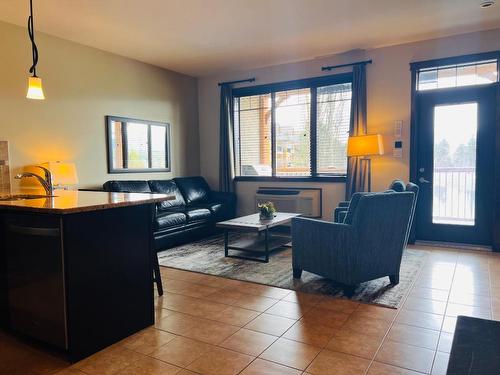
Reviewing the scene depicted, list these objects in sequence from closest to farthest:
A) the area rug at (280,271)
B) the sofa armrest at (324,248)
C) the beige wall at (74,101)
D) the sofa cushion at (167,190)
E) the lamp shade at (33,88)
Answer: the lamp shade at (33,88)
the sofa armrest at (324,248)
the area rug at (280,271)
the beige wall at (74,101)
the sofa cushion at (167,190)

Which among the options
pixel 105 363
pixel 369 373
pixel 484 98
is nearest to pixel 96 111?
pixel 105 363

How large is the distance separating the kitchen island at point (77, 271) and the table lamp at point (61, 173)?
1.79 meters

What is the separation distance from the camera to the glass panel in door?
4.87 m

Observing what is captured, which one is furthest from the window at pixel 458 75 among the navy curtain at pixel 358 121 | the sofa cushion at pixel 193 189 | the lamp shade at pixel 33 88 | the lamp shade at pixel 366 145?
the lamp shade at pixel 33 88

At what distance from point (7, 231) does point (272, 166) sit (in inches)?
174

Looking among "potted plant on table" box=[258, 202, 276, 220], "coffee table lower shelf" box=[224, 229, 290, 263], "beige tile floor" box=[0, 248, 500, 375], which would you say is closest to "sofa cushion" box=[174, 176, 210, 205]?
"coffee table lower shelf" box=[224, 229, 290, 263]

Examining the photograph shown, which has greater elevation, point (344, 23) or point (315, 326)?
point (344, 23)

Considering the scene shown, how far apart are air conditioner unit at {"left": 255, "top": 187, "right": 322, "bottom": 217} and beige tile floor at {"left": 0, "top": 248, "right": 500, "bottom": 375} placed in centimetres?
244

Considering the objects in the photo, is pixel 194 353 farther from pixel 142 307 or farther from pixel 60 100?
pixel 60 100

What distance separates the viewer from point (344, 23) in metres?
4.36

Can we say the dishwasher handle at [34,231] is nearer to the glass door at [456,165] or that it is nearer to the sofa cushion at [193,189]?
the sofa cushion at [193,189]

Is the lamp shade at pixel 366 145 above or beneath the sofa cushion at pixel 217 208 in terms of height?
above

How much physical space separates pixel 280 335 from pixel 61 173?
10.3 feet

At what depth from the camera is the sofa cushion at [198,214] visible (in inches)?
208
